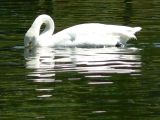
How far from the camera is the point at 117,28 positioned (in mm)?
19938

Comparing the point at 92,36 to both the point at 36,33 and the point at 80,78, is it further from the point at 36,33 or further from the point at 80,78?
the point at 80,78

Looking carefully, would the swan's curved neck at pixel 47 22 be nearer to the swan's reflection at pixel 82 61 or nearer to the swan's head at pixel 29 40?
the swan's head at pixel 29 40

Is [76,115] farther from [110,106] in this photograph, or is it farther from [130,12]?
[130,12]

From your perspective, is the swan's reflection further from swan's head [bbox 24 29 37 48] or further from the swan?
the swan

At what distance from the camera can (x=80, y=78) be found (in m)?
14.9

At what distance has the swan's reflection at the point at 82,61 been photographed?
50.8ft

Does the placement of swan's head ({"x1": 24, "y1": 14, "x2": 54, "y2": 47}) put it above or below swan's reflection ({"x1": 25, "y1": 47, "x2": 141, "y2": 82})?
above

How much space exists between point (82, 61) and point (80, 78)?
2189 millimetres

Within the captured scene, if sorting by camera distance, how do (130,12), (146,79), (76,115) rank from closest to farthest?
(76,115) → (146,79) → (130,12)

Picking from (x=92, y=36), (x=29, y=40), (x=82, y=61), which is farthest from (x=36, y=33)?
(x=82, y=61)

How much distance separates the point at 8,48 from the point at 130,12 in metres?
7.57

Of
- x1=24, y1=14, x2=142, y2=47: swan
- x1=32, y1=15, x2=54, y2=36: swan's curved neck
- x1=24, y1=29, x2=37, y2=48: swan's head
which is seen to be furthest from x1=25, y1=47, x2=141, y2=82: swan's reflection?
x1=32, y1=15, x2=54, y2=36: swan's curved neck

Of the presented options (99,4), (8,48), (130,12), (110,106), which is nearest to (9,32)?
(8,48)

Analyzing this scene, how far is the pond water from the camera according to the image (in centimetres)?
1234
